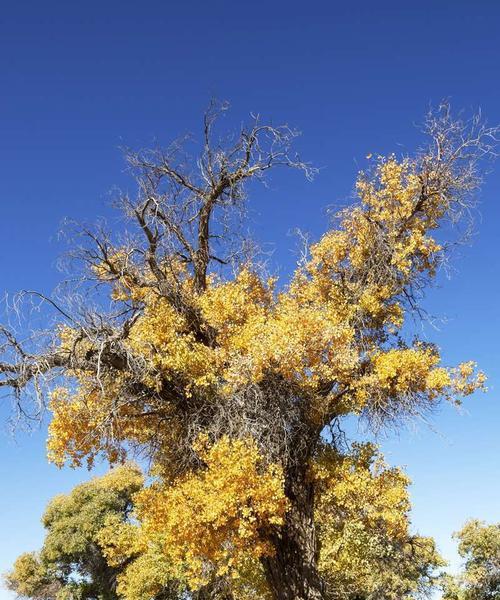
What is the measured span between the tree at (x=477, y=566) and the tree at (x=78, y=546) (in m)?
17.0

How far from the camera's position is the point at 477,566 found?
102 ft

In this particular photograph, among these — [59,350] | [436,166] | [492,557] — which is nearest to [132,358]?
[59,350]

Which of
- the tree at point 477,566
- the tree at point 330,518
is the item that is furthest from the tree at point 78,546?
the tree at point 477,566

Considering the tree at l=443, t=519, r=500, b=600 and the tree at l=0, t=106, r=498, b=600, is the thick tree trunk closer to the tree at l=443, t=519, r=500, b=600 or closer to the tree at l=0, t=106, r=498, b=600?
the tree at l=0, t=106, r=498, b=600

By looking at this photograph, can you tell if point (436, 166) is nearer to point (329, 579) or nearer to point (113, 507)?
point (329, 579)

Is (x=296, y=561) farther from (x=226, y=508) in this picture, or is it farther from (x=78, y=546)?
(x=78, y=546)

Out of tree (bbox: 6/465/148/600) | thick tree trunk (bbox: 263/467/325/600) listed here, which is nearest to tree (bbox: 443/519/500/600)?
tree (bbox: 6/465/148/600)

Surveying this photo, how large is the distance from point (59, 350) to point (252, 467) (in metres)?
4.18

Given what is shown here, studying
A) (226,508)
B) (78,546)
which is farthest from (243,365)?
(78,546)

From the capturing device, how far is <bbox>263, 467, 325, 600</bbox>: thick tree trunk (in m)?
11.2

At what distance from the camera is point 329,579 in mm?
17750

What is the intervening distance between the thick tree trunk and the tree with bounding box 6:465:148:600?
18.7m

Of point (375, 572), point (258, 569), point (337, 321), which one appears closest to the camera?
point (337, 321)

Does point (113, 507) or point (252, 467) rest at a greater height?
point (113, 507)
